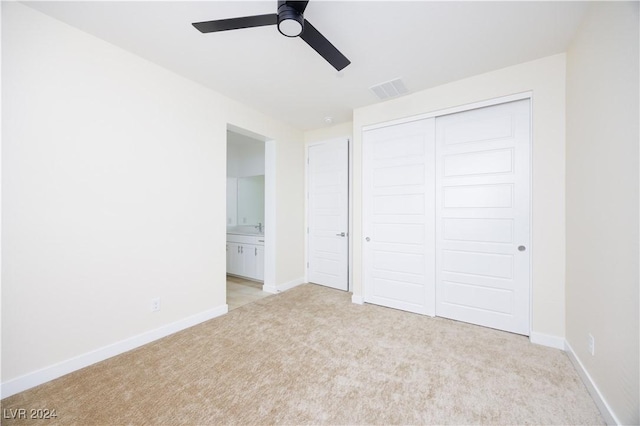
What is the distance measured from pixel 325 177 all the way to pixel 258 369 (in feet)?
9.65

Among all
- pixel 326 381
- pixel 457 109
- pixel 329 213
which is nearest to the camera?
pixel 326 381

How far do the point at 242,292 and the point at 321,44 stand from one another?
3.49 meters

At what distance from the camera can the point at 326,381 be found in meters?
1.81

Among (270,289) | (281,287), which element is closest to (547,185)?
(281,287)

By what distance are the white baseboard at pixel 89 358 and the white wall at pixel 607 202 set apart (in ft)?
10.9

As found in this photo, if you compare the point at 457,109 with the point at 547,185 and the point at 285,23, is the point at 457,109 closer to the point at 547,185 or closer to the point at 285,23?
the point at 547,185

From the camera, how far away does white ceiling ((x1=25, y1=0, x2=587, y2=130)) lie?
1767 millimetres

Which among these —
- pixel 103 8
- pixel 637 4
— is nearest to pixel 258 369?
pixel 103 8

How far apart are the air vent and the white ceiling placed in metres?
0.08

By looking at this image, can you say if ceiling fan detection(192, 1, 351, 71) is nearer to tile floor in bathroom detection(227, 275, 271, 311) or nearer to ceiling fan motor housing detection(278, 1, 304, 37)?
ceiling fan motor housing detection(278, 1, 304, 37)

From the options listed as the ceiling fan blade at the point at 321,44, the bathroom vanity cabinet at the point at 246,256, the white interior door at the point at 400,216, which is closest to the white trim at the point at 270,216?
the bathroom vanity cabinet at the point at 246,256

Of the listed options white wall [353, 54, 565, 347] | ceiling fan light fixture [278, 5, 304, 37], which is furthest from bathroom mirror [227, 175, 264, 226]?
white wall [353, 54, 565, 347]

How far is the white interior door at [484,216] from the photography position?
8.11ft

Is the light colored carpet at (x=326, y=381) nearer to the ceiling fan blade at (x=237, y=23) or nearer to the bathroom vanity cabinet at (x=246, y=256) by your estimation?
the bathroom vanity cabinet at (x=246, y=256)
